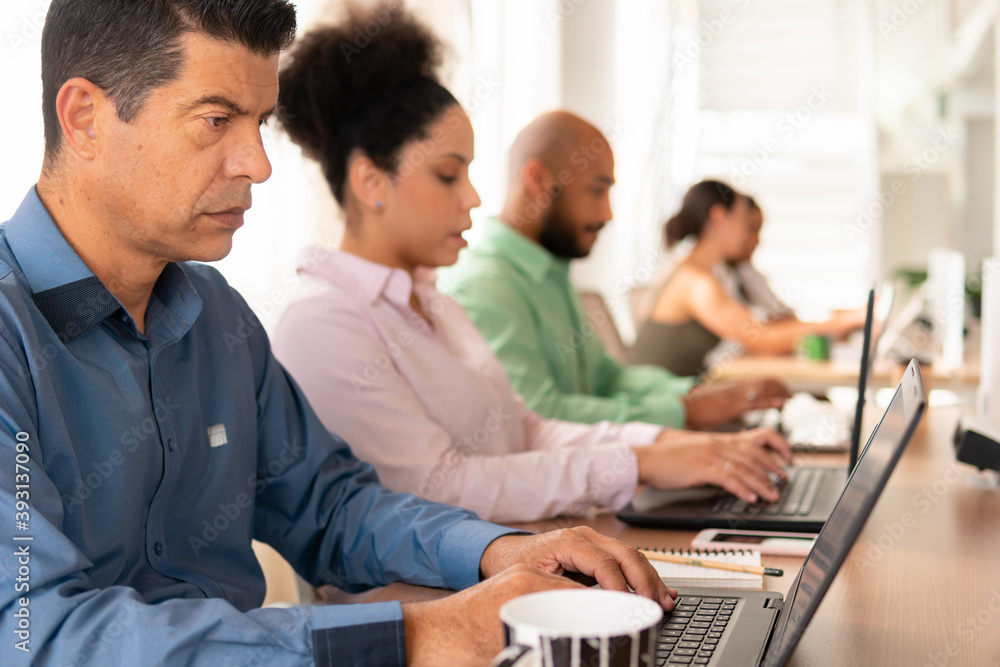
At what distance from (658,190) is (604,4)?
87.9 inches

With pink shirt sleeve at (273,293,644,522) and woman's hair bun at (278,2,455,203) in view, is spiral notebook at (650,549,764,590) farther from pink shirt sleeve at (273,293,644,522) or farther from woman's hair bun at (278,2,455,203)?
woman's hair bun at (278,2,455,203)

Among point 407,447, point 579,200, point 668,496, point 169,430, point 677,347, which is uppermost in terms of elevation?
point 579,200

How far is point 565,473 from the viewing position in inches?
58.2

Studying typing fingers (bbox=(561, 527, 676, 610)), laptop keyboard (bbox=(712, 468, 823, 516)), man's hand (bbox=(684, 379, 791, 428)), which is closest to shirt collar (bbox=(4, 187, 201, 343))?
typing fingers (bbox=(561, 527, 676, 610))

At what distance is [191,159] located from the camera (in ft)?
3.31

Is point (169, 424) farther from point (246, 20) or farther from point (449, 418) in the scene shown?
point (449, 418)

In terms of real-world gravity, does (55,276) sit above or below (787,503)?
above

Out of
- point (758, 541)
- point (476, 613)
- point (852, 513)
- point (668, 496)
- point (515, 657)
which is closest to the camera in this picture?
point (515, 657)

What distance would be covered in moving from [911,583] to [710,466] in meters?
0.41

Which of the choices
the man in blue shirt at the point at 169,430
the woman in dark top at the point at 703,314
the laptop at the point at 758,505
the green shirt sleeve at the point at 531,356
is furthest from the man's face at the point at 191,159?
the woman in dark top at the point at 703,314

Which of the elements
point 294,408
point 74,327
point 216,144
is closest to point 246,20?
point 216,144

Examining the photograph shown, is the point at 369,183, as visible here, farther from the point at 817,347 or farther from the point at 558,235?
the point at 817,347

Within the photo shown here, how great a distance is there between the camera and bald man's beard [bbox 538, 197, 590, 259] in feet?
8.64

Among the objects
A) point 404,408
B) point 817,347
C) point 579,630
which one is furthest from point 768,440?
point 817,347
